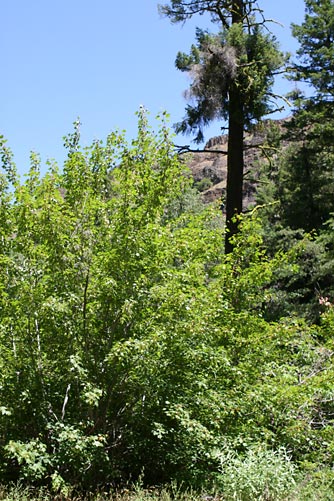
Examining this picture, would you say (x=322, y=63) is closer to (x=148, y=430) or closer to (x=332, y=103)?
(x=332, y=103)

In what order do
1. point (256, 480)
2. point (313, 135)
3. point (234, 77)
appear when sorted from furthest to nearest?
point (313, 135) → point (234, 77) → point (256, 480)

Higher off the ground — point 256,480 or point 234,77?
point 234,77

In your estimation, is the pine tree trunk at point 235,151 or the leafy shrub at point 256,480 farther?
the pine tree trunk at point 235,151

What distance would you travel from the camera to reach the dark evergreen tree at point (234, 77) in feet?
37.4

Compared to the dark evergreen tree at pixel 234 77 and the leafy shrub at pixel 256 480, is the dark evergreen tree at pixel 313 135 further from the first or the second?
the leafy shrub at pixel 256 480

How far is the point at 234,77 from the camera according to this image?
37.1 feet

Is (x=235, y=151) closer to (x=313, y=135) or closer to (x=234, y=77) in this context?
(x=234, y=77)

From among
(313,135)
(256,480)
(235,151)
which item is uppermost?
(313,135)

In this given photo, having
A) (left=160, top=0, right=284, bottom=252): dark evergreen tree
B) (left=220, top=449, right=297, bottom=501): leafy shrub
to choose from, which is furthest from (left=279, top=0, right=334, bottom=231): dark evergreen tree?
(left=220, top=449, right=297, bottom=501): leafy shrub

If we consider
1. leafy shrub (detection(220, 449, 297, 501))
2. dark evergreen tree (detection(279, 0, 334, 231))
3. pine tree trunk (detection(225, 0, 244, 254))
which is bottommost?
leafy shrub (detection(220, 449, 297, 501))

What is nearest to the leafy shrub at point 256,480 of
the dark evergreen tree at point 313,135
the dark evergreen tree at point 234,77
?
the dark evergreen tree at point 234,77

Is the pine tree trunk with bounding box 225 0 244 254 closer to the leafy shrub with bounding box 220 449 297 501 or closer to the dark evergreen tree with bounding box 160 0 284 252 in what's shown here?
the dark evergreen tree with bounding box 160 0 284 252

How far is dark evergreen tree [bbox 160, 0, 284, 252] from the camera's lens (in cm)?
1139

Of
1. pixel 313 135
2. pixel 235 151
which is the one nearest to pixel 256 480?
pixel 235 151
